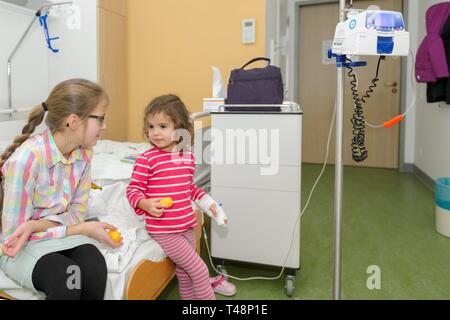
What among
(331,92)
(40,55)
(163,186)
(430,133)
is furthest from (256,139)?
(331,92)

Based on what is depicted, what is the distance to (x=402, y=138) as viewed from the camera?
4.04 metres

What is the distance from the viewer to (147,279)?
3.83ft

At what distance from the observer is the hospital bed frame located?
1061 mm

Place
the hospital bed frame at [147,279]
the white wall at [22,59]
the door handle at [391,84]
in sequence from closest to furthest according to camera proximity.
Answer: the hospital bed frame at [147,279] → the white wall at [22,59] → the door handle at [391,84]

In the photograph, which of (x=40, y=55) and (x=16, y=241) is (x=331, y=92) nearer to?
(x=40, y=55)

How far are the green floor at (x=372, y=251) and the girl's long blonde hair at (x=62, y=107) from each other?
0.81 metres

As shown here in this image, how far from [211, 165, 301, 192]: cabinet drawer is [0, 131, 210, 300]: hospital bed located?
208 millimetres

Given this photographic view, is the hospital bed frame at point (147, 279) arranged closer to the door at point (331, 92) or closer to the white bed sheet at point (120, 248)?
the white bed sheet at point (120, 248)

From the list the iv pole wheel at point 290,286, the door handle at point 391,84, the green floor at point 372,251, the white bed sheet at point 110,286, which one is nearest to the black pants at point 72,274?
the white bed sheet at point 110,286

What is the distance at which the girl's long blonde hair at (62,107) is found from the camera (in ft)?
3.56

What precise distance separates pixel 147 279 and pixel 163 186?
317mm
